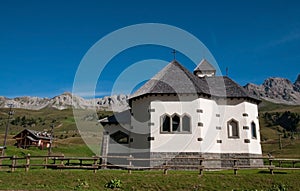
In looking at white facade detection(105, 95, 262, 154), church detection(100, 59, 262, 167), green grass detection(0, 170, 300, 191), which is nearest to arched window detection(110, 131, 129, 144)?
church detection(100, 59, 262, 167)

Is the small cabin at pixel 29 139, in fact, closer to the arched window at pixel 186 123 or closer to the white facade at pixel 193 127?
the white facade at pixel 193 127

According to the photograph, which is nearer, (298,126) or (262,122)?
(298,126)

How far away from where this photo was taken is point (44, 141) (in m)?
70.6

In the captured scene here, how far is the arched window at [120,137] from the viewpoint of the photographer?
1035 inches

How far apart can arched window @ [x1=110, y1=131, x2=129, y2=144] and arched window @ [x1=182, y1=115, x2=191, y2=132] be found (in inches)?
234

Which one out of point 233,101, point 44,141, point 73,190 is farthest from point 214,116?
point 44,141

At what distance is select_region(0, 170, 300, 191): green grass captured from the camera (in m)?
15.9

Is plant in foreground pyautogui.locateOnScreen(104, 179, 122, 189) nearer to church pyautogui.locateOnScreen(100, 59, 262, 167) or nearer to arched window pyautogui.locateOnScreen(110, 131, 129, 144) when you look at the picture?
church pyautogui.locateOnScreen(100, 59, 262, 167)

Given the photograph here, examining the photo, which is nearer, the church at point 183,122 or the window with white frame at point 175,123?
the church at point 183,122

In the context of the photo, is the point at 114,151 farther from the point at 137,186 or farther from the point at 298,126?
the point at 298,126

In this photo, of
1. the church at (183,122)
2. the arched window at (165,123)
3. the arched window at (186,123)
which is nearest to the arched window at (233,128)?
the church at (183,122)

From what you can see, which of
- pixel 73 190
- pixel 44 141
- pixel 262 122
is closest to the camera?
pixel 73 190

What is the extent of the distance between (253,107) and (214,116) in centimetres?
459

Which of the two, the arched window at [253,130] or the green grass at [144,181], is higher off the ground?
the arched window at [253,130]
